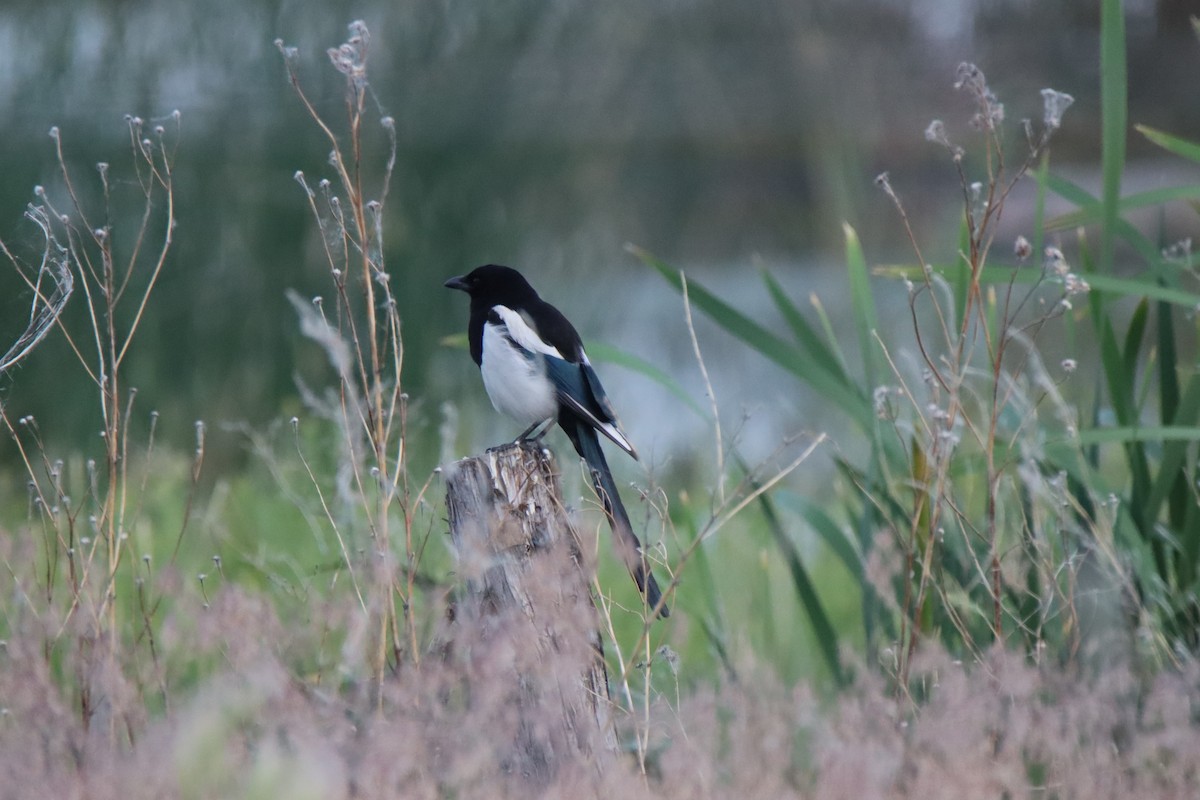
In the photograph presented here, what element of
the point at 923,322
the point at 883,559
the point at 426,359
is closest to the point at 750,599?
the point at 883,559

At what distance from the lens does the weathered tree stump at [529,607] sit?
1761mm

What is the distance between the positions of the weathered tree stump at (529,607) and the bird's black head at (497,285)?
2.43 feet

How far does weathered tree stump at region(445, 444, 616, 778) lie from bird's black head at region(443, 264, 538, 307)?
0.74 m

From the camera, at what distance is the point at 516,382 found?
2875 millimetres

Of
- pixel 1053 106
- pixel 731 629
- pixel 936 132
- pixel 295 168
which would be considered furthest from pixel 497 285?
pixel 295 168

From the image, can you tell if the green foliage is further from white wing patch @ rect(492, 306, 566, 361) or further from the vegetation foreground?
white wing patch @ rect(492, 306, 566, 361)

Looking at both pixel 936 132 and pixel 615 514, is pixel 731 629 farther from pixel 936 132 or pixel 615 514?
pixel 936 132

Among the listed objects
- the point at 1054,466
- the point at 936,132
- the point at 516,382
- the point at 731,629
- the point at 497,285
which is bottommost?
the point at 731,629

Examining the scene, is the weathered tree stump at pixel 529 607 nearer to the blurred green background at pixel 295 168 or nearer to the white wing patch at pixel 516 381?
the white wing patch at pixel 516 381

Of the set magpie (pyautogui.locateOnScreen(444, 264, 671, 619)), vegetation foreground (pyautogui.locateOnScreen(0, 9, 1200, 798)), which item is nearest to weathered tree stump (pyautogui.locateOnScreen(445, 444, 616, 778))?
vegetation foreground (pyautogui.locateOnScreen(0, 9, 1200, 798))

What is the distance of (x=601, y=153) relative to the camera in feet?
23.0

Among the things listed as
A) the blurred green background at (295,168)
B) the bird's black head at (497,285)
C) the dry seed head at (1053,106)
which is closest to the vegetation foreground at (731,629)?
the dry seed head at (1053,106)

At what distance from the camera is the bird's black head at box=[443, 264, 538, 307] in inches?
124

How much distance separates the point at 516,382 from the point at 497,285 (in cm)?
41
